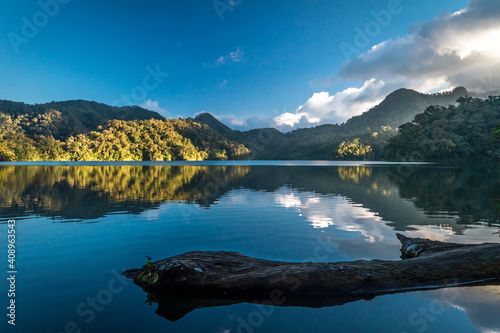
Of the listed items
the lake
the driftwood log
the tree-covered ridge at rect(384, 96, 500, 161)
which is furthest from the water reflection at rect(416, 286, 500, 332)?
the tree-covered ridge at rect(384, 96, 500, 161)

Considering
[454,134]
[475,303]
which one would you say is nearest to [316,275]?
[475,303]

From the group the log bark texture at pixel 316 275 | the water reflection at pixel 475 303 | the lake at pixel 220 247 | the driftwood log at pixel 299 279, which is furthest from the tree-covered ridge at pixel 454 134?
the water reflection at pixel 475 303

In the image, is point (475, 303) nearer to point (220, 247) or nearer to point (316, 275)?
point (316, 275)

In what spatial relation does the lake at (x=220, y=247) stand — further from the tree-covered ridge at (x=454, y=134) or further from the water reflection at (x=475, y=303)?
the tree-covered ridge at (x=454, y=134)

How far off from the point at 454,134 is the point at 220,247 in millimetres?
195415

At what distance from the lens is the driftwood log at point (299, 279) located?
8.45 metres

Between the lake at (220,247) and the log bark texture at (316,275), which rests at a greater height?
the log bark texture at (316,275)

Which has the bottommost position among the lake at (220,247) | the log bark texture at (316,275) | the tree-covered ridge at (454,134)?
the lake at (220,247)

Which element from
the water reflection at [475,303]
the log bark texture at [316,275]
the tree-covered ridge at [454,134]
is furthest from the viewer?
the tree-covered ridge at [454,134]

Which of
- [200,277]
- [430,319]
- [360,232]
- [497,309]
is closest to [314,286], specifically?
[430,319]

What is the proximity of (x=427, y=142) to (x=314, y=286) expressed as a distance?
189 m

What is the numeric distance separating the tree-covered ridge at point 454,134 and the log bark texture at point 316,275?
7024 inches

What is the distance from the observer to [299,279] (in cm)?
876

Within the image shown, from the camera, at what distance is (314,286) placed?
8.71 metres
